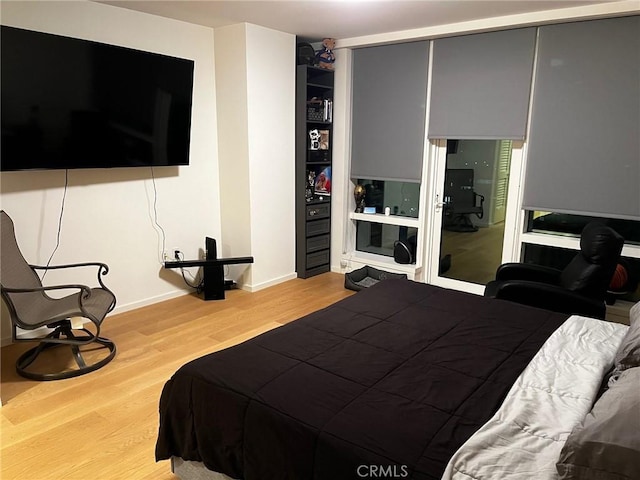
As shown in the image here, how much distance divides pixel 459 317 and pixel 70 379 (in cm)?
244

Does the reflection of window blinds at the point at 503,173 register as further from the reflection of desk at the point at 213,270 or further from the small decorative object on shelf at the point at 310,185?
the reflection of desk at the point at 213,270

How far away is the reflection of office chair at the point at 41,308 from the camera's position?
2949mm

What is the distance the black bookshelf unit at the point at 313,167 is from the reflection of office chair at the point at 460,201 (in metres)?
1.29

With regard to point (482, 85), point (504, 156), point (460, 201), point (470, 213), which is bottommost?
point (470, 213)

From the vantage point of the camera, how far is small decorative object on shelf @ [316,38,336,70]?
189 inches

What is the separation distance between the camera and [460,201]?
4.67 metres

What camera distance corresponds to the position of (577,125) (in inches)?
147

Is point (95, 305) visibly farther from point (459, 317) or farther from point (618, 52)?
point (618, 52)

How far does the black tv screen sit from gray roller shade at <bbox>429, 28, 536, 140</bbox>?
2.26m

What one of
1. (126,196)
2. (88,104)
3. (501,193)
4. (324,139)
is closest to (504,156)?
(501,193)

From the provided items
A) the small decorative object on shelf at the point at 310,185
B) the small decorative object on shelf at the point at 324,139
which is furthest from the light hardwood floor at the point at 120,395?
the small decorative object on shelf at the point at 324,139

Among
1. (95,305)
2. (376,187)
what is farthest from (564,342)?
(376,187)

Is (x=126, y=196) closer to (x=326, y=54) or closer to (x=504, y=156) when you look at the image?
(x=326, y=54)

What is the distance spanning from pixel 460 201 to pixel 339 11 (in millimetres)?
2092
